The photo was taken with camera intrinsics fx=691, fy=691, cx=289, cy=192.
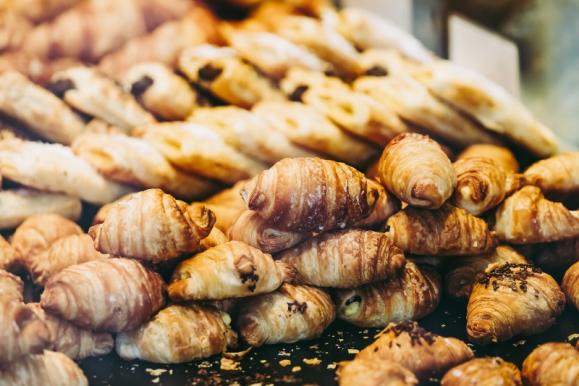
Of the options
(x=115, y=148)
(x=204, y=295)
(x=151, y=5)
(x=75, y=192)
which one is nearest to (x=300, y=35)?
(x=151, y=5)

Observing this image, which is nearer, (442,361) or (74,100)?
(442,361)

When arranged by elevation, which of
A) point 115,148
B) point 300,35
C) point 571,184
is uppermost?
point 300,35

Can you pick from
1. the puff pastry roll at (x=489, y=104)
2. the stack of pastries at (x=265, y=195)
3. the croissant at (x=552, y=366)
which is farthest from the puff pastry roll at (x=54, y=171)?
the croissant at (x=552, y=366)

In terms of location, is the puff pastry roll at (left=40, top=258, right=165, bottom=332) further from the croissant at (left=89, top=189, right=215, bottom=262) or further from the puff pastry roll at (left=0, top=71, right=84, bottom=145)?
the puff pastry roll at (left=0, top=71, right=84, bottom=145)

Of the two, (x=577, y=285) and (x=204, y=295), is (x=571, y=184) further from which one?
(x=204, y=295)

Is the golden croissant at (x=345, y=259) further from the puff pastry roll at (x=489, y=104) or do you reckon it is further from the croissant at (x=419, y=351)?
the puff pastry roll at (x=489, y=104)
